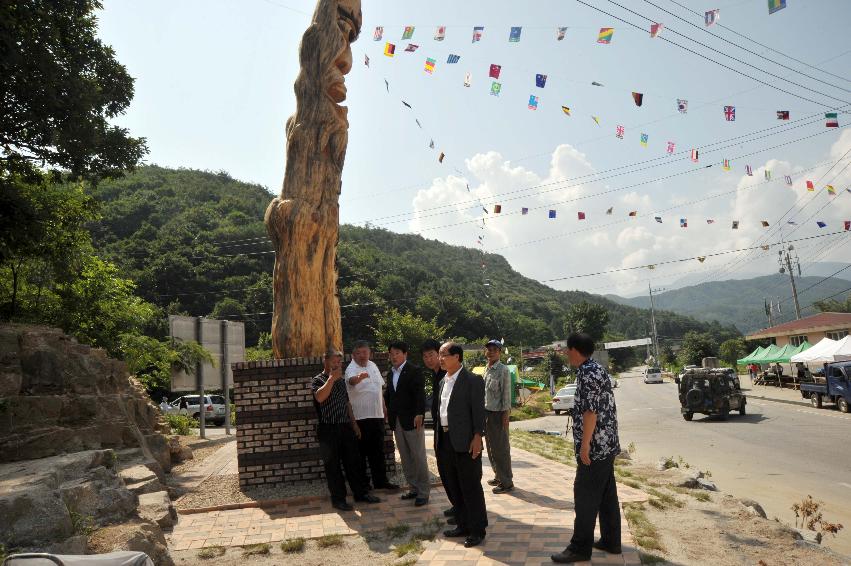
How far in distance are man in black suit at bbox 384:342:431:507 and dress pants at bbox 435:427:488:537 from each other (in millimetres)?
1052

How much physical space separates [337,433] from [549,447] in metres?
6.28

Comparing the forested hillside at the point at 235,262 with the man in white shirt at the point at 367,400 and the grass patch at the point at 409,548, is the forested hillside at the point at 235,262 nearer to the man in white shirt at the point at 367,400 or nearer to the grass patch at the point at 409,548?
the man in white shirt at the point at 367,400

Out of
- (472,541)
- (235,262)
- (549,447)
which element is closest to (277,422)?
(472,541)

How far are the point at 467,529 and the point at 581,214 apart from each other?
14.4 m

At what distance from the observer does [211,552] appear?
4.87 meters

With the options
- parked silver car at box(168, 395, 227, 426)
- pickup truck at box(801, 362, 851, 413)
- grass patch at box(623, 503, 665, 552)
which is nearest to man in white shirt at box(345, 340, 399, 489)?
grass patch at box(623, 503, 665, 552)

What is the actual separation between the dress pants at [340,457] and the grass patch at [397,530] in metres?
1.00

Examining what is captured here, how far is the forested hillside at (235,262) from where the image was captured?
126 ft

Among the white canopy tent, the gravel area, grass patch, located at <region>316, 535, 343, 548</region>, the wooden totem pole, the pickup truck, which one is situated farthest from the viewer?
the white canopy tent

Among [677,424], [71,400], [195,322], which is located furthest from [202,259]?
[71,400]

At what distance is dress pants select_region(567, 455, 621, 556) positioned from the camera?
4164mm

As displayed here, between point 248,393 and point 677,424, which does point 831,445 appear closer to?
point 677,424

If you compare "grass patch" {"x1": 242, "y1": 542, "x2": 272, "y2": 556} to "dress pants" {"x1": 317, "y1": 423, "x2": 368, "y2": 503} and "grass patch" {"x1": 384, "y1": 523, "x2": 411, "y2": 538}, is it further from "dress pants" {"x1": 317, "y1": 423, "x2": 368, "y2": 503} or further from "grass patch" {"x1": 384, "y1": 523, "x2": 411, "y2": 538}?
"dress pants" {"x1": 317, "y1": 423, "x2": 368, "y2": 503}

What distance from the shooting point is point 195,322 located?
13156 mm
